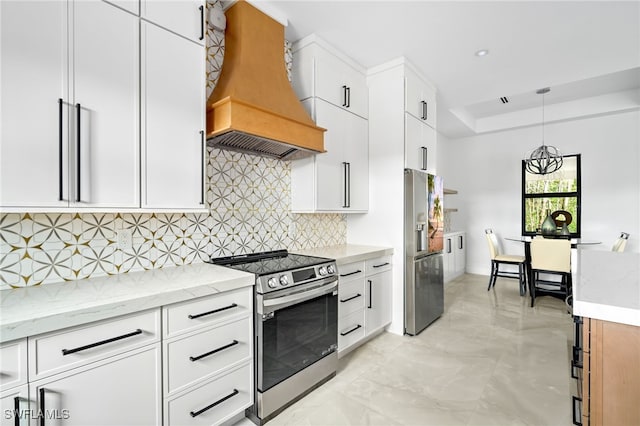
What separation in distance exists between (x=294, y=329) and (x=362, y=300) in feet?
3.15

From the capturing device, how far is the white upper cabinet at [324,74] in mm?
2684

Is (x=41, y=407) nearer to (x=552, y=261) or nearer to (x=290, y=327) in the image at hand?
(x=290, y=327)

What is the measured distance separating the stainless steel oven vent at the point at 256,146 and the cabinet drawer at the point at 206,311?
1.01 m

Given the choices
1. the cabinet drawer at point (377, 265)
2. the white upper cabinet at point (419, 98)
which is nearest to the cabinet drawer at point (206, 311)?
the cabinet drawer at point (377, 265)

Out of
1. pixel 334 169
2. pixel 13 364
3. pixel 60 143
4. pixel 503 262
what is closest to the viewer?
pixel 13 364

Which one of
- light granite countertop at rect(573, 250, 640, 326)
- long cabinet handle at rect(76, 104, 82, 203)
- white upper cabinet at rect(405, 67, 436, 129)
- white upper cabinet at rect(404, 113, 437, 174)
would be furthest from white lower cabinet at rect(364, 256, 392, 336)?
long cabinet handle at rect(76, 104, 82, 203)

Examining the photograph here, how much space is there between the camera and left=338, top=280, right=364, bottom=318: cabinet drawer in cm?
250

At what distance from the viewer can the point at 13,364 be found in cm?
105

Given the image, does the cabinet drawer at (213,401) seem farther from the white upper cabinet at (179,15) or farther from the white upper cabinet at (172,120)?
the white upper cabinet at (179,15)

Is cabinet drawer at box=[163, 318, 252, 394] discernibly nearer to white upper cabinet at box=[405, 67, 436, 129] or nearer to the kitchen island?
the kitchen island

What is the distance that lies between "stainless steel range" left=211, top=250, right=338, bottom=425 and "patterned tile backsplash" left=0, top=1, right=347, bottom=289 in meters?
0.24

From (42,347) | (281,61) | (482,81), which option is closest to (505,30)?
(482,81)

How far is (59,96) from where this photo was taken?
4.37 feet

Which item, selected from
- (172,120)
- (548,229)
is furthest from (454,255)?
(172,120)
